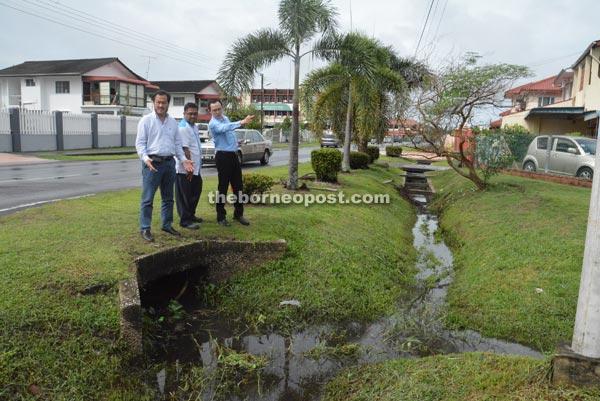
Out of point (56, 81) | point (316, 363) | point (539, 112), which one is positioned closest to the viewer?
point (316, 363)

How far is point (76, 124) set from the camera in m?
28.3

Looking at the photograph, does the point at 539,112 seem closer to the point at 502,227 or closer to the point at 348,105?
the point at 348,105

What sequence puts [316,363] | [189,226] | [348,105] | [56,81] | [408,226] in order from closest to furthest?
[316,363]
[189,226]
[408,226]
[348,105]
[56,81]

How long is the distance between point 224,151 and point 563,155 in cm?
1258

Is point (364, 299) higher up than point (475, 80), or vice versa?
point (475, 80)

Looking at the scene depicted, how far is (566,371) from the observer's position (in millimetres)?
3074

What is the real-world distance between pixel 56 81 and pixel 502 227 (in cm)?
4237

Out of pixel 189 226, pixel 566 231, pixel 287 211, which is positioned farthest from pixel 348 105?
pixel 189 226

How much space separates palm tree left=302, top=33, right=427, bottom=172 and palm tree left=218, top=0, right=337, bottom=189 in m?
0.71

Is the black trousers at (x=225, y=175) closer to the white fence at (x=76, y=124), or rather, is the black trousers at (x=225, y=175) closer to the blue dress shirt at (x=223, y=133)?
the blue dress shirt at (x=223, y=133)

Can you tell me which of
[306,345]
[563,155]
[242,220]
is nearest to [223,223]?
[242,220]

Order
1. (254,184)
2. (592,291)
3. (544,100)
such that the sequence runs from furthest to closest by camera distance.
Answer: (544,100) → (254,184) → (592,291)

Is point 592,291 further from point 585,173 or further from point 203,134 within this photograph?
point 203,134

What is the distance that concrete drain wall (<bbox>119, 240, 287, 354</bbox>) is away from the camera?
4039 millimetres
